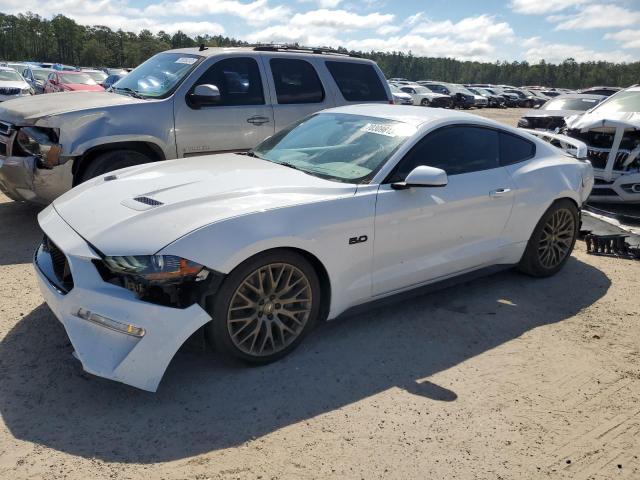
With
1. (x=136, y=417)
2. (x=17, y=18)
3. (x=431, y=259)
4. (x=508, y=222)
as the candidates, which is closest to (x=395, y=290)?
(x=431, y=259)

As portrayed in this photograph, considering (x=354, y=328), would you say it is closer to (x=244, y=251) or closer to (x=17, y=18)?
(x=244, y=251)

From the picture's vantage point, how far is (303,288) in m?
3.37

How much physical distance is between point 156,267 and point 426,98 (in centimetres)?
3169

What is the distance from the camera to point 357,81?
24.2 ft

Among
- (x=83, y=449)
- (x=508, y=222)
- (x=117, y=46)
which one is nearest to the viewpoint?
(x=83, y=449)

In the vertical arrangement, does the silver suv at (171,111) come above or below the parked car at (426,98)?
above

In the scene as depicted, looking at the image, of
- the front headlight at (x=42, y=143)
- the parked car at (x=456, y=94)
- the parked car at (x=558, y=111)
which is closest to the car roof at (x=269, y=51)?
the front headlight at (x=42, y=143)

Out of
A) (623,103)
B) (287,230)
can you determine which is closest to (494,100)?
(623,103)

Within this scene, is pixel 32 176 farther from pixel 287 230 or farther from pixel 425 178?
pixel 425 178

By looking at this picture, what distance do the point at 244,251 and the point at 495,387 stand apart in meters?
1.76

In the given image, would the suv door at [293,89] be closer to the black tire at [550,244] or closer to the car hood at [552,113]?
the black tire at [550,244]

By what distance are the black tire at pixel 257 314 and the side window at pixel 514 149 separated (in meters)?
2.21

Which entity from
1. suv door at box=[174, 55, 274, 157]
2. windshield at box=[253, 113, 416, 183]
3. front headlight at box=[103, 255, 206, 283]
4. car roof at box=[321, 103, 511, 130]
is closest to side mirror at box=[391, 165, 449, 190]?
windshield at box=[253, 113, 416, 183]

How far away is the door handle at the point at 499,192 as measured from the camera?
4.30 m
